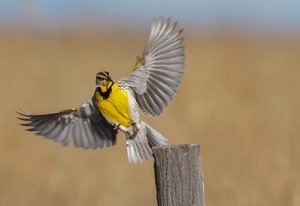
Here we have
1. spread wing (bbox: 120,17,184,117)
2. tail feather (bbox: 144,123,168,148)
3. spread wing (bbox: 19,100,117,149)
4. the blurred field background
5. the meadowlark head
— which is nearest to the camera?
the meadowlark head

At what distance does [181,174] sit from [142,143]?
1.10 meters

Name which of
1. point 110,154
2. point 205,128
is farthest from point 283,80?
point 110,154

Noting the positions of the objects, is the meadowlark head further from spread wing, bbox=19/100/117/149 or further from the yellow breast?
spread wing, bbox=19/100/117/149

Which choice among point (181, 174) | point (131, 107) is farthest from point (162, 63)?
point (181, 174)

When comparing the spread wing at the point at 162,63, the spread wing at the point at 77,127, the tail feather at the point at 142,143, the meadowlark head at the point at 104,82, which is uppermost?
the spread wing at the point at 162,63

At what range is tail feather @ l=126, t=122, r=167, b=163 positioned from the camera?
470 cm

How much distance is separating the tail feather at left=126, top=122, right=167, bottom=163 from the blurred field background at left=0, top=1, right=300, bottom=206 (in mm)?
1776

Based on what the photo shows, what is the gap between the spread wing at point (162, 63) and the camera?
16.4 feet

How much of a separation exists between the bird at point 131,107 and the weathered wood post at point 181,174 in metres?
1.03

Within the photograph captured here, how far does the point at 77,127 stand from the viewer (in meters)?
4.95

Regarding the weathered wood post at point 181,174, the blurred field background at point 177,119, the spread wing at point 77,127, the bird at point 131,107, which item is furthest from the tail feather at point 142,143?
the blurred field background at point 177,119

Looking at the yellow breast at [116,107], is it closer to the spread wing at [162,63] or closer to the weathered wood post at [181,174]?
the spread wing at [162,63]

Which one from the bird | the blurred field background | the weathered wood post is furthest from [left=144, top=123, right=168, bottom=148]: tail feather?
the blurred field background

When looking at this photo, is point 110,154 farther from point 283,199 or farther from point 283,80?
point 283,80
